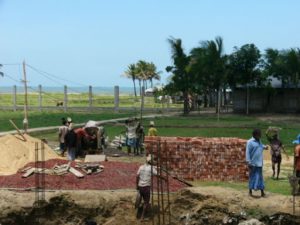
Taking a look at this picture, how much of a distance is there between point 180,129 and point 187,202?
20.7m

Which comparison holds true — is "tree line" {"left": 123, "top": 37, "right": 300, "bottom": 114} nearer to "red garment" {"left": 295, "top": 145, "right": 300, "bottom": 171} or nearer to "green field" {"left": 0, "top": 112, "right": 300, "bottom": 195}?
"green field" {"left": 0, "top": 112, "right": 300, "bottom": 195}

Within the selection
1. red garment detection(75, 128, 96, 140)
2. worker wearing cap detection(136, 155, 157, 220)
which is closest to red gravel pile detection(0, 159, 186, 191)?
worker wearing cap detection(136, 155, 157, 220)

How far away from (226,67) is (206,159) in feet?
101

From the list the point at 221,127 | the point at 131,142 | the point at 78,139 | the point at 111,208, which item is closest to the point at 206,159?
the point at 111,208

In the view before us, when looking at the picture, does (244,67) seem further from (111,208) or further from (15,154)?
(111,208)

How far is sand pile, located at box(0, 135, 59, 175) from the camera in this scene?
19978 millimetres

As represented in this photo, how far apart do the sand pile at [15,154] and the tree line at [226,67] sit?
28.1 metres

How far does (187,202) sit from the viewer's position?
15492mm

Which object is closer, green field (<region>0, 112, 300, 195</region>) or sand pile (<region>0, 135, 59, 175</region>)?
sand pile (<region>0, 135, 59, 175</region>)

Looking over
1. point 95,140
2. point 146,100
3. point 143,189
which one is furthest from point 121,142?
point 146,100

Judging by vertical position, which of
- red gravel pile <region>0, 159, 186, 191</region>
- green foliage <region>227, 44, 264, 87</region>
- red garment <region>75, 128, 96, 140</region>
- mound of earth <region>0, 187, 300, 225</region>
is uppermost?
green foliage <region>227, 44, 264, 87</region>

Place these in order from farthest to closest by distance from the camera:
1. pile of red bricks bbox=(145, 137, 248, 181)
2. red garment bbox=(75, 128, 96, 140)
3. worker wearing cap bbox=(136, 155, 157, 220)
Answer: red garment bbox=(75, 128, 96, 140) → pile of red bricks bbox=(145, 137, 248, 181) → worker wearing cap bbox=(136, 155, 157, 220)

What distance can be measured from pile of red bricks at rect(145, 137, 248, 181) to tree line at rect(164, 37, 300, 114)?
29693 mm

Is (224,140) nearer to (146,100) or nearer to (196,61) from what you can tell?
(196,61)
